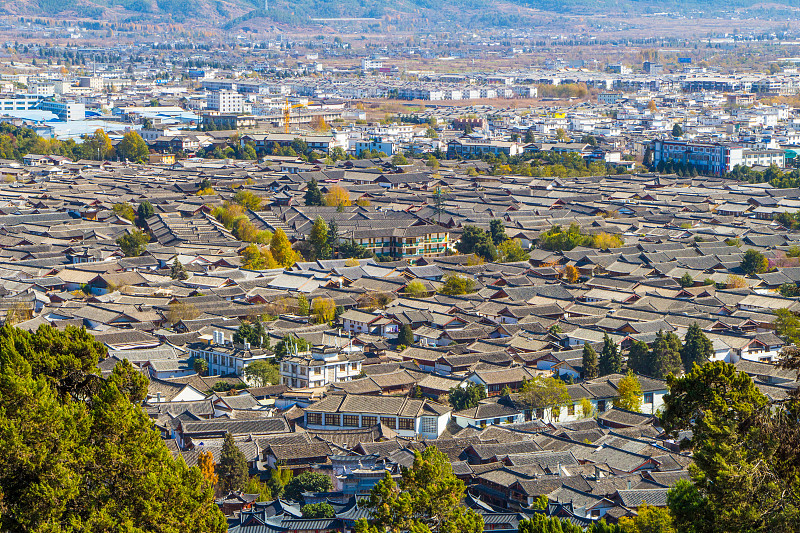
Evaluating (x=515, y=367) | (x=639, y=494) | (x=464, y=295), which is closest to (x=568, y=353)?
(x=515, y=367)

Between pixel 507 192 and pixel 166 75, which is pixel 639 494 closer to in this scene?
pixel 507 192

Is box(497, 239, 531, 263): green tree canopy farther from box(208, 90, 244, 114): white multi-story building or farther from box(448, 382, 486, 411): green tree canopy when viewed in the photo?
box(208, 90, 244, 114): white multi-story building

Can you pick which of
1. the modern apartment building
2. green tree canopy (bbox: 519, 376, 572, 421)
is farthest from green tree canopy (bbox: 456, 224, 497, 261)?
the modern apartment building

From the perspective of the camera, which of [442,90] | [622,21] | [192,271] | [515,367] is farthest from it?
[622,21]

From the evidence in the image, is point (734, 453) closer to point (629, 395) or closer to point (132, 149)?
point (629, 395)

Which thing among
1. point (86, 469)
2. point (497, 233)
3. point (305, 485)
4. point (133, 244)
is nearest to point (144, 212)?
point (133, 244)
